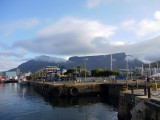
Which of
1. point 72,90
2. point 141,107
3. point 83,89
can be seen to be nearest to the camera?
point 141,107

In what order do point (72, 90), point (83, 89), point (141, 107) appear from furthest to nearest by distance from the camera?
1. point (83, 89)
2. point (72, 90)
3. point (141, 107)

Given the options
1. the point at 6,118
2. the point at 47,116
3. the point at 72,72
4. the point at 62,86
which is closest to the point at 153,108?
the point at 47,116

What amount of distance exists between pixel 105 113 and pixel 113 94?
2056 cm

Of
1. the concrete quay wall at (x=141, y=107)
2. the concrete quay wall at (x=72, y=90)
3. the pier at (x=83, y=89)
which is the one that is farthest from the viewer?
the concrete quay wall at (x=72, y=90)

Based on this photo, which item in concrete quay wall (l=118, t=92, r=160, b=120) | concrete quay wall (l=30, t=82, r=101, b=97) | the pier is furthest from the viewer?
concrete quay wall (l=30, t=82, r=101, b=97)

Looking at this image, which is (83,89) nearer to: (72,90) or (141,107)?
(72,90)

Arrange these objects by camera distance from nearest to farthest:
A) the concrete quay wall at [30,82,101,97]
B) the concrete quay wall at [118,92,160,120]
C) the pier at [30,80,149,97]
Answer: the concrete quay wall at [118,92,160,120]
the pier at [30,80,149,97]
the concrete quay wall at [30,82,101,97]

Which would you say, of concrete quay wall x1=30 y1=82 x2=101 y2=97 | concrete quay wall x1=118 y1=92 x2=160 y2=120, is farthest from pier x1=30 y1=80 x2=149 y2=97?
concrete quay wall x1=118 y1=92 x2=160 y2=120

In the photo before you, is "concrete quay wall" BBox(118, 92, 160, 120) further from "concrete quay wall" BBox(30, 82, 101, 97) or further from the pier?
"concrete quay wall" BBox(30, 82, 101, 97)

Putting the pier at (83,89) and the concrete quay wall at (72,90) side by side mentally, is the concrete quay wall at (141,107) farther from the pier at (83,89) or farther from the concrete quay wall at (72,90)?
the concrete quay wall at (72,90)

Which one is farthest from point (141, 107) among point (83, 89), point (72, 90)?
point (83, 89)

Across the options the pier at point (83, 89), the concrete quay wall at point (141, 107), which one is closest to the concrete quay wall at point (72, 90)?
the pier at point (83, 89)

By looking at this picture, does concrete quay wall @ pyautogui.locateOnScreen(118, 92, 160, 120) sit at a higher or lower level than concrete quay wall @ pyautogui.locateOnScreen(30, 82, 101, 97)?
higher

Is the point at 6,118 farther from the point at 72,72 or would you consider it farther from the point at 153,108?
the point at 72,72
